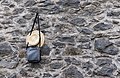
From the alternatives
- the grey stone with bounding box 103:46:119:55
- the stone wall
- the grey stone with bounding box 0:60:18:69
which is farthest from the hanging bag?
the grey stone with bounding box 103:46:119:55

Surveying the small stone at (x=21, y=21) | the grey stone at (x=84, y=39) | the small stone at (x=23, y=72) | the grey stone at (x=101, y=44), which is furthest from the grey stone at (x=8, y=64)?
the grey stone at (x=101, y=44)

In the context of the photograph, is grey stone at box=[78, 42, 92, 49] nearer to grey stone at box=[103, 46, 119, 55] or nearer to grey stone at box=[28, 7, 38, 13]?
grey stone at box=[103, 46, 119, 55]

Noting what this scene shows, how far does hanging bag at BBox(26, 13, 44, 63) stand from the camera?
3584 millimetres

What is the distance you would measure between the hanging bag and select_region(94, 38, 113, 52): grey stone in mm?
654

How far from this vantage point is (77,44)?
12.2 feet

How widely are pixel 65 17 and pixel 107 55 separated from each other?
76cm

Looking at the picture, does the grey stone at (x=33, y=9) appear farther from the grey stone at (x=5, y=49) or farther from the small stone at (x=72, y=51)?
the small stone at (x=72, y=51)

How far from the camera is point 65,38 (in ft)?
12.4

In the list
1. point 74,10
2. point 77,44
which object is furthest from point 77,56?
point 74,10

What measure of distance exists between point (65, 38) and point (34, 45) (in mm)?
403

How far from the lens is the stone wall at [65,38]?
3.57 meters

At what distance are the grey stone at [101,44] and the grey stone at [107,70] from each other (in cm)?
24

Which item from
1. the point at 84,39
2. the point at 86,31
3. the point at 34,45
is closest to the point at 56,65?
the point at 34,45

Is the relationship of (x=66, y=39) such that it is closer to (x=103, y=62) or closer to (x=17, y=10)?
(x=103, y=62)
